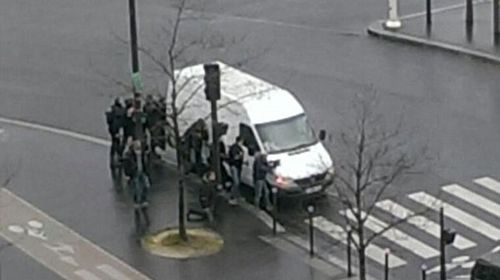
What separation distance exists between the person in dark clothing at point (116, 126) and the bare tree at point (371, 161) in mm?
4691

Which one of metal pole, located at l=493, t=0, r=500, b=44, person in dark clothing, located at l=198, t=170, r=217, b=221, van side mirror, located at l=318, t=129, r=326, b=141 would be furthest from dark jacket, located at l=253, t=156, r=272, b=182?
metal pole, located at l=493, t=0, r=500, b=44

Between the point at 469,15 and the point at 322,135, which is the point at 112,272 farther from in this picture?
the point at 469,15

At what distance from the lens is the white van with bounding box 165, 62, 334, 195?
109ft

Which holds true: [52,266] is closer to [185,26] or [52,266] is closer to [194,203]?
[194,203]

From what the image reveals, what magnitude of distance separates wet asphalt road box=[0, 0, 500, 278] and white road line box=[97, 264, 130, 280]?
22.5 feet

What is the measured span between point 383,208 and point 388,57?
12587mm

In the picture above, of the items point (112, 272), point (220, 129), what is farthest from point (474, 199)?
point (112, 272)

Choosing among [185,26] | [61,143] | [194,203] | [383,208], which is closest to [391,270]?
[383,208]

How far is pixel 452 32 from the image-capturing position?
46531 mm

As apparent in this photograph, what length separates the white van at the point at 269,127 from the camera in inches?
1309

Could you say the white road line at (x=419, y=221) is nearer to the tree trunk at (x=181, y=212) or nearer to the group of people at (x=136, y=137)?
the tree trunk at (x=181, y=212)

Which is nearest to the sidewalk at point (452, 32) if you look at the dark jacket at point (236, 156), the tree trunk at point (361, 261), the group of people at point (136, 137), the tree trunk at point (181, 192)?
the group of people at point (136, 137)

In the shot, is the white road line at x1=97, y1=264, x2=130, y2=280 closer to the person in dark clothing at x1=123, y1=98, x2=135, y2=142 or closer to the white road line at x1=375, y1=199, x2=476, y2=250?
the person in dark clothing at x1=123, y1=98, x2=135, y2=142

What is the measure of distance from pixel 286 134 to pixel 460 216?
14.3ft
